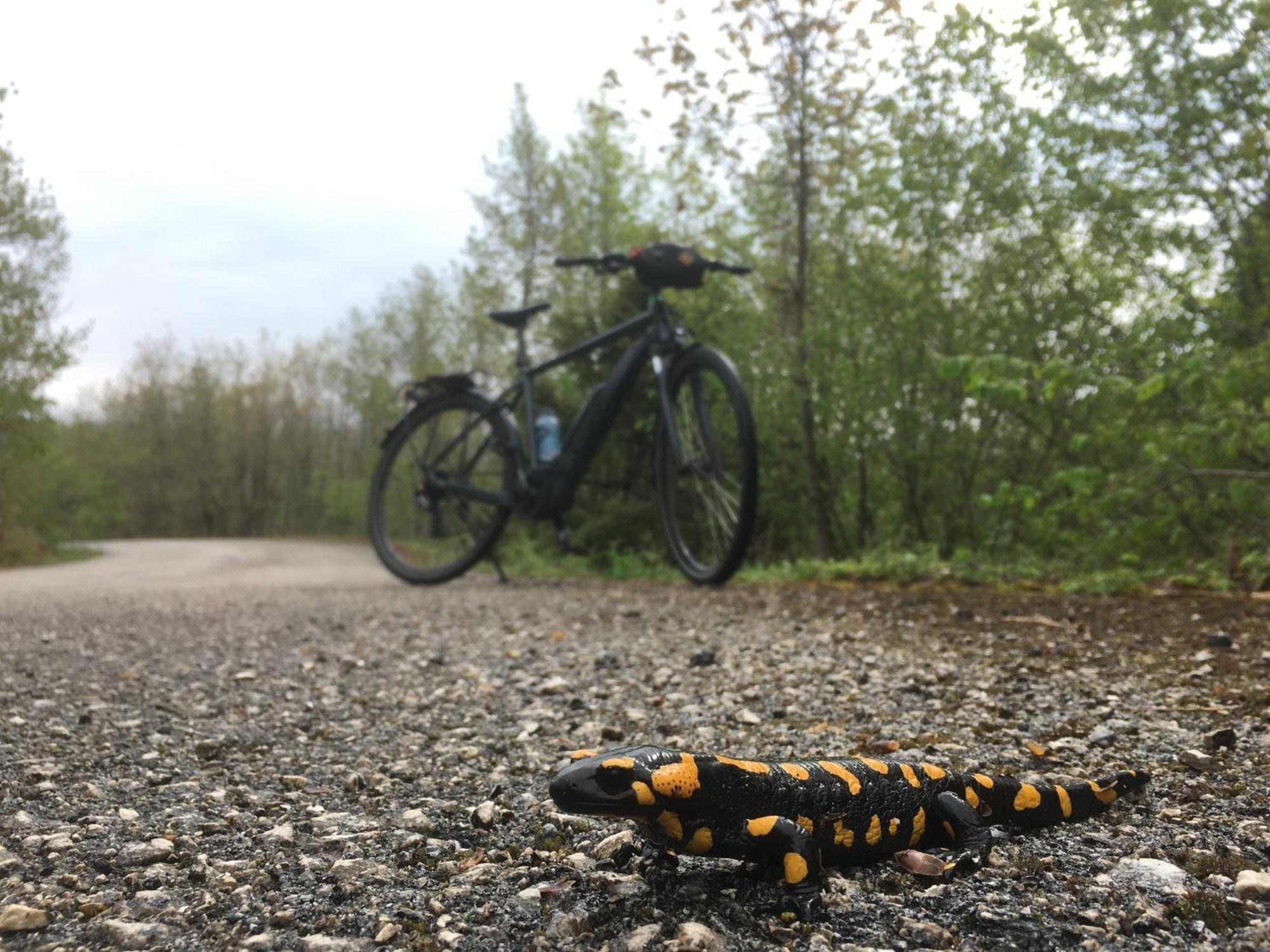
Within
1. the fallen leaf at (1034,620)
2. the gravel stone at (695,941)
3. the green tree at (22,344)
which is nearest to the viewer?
the gravel stone at (695,941)

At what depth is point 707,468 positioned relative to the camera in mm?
6605

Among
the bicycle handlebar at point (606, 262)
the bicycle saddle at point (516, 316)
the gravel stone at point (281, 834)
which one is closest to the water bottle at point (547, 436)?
the bicycle saddle at point (516, 316)

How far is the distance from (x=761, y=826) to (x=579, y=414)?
5.75 m

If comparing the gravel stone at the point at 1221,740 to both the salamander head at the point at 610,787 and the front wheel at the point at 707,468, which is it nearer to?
the salamander head at the point at 610,787

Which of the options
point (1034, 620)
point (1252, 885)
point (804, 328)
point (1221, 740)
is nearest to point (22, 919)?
point (1252, 885)

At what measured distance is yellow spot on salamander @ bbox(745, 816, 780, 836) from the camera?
5.85ft

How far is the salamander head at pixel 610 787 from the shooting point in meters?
1.70

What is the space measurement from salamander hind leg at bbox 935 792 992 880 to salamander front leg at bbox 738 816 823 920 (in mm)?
351

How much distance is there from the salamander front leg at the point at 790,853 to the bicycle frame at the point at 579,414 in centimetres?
486

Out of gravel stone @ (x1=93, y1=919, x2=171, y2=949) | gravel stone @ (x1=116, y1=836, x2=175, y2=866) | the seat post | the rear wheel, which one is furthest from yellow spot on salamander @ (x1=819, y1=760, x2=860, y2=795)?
the seat post

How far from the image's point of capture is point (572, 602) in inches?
265

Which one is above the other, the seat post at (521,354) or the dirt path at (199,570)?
the seat post at (521,354)

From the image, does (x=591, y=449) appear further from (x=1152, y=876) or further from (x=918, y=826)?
(x=1152, y=876)

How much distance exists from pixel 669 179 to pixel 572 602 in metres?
13.4
